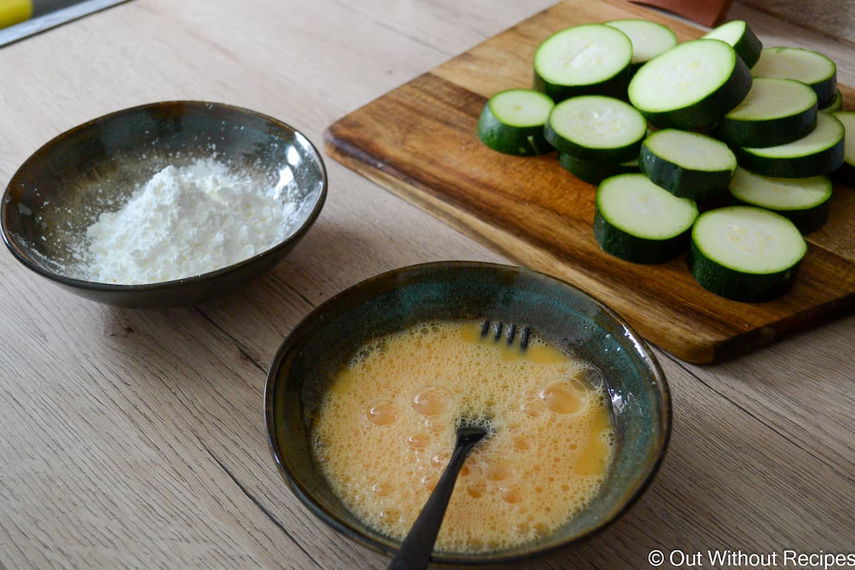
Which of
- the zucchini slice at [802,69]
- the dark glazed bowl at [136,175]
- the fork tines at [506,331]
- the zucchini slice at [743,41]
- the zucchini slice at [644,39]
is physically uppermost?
the zucchini slice at [743,41]

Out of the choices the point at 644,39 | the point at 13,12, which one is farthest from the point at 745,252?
the point at 13,12

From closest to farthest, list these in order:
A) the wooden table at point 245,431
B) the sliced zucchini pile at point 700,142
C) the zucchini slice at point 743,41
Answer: the wooden table at point 245,431 < the sliced zucchini pile at point 700,142 < the zucchini slice at point 743,41

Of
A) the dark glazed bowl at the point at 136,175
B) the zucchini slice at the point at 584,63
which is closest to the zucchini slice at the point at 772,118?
the zucchini slice at the point at 584,63

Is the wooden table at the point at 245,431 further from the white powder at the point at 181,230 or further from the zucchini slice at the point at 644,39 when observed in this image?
the zucchini slice at the point at 644,39

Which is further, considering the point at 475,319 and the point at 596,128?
the point at 596,128

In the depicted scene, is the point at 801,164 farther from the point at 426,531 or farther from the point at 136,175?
the point at 136,175

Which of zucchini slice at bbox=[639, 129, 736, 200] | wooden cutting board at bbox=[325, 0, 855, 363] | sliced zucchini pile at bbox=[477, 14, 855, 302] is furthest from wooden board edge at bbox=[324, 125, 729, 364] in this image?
zucchini slice at bbox=[639, 129, 736, 200]

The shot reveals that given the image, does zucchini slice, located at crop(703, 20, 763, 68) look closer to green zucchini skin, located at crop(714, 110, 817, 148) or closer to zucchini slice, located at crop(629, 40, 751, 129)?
zucchini slice, located at crop(629, 40, 751, 129)
